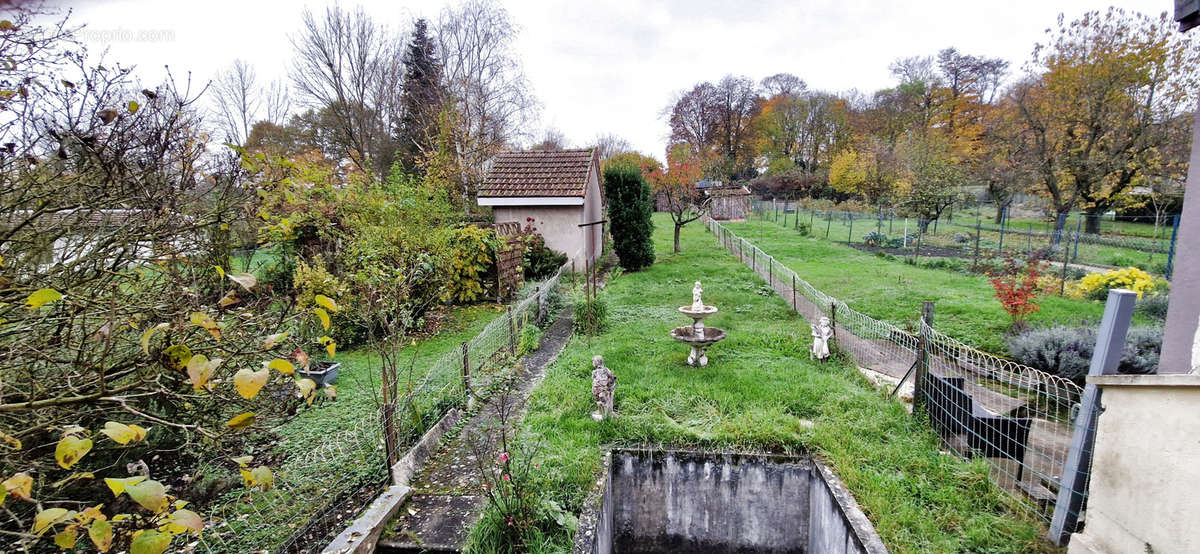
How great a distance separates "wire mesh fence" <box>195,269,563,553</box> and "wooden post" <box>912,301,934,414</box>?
5108 millimetres

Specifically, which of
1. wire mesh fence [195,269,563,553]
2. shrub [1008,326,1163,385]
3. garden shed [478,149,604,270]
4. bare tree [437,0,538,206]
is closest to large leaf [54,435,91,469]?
wire mesh fence [195,269,563,553]

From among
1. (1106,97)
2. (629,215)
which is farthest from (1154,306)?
(629,215)

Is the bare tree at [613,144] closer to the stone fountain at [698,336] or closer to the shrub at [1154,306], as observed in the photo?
the shrub at [1154,306]


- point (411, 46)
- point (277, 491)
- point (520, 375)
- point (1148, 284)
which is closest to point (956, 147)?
point (1148, 284)

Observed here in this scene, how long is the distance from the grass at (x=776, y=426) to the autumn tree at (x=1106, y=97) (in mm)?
16251

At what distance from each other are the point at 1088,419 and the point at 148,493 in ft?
16.0

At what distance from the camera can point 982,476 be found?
4066 mm

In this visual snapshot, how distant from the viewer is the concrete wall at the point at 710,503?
462cm

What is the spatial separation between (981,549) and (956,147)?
36.8m

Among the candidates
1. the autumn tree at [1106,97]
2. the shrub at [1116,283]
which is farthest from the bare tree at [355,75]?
the autumn tree at [1106,97]

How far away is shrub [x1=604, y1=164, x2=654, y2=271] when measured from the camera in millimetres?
15477

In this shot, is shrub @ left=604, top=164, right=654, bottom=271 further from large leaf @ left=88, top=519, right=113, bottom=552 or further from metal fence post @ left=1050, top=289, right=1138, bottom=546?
large leaf @ left=88, top=519, right=113, bottom=552

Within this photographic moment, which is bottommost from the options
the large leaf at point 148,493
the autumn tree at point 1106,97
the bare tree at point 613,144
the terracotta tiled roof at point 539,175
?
the large leaf at point 148,493

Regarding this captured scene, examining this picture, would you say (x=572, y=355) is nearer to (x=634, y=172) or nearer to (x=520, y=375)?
(x=520, y=375)
